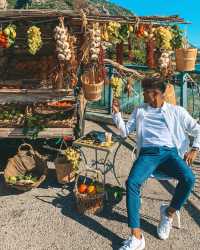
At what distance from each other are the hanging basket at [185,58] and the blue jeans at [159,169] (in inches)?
73.3

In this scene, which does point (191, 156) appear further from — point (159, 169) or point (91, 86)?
point (91, 86)

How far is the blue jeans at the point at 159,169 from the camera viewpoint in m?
4.56

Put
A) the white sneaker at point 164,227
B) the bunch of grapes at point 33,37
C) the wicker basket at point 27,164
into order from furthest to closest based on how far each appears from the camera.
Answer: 1. the wicker basket at point 27,164
2. the bunch of grapes at point 33,37
3. the white sneaker at point 164,227

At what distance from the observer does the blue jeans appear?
456cm

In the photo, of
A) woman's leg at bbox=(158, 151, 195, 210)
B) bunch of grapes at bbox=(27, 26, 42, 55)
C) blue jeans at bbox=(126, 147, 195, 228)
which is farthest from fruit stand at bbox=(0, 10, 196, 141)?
woman's leg at bbox=(158, 151, 195, 210)

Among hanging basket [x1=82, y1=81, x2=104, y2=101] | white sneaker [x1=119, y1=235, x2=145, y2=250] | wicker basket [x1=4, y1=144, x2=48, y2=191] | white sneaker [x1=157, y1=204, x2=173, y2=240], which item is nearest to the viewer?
white sneaker [x1=119, y1=235, x2=145, y2=250]

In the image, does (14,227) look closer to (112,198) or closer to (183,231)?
(112,198)

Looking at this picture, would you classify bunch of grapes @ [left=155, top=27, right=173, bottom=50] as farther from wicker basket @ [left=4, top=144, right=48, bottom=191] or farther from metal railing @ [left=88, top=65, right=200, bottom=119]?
wicker basket @ [left=4, top=144, right=48, bottom=191]

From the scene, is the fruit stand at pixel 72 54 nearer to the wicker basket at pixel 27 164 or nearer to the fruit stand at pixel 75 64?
the fruit stand at pixel 75 64

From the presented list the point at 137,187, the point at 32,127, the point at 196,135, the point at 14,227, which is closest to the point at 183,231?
the point at 137,187

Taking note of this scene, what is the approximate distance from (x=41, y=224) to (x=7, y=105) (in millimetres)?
2962

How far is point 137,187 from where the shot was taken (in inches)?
183

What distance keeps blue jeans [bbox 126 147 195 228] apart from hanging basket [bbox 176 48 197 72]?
6.11ft

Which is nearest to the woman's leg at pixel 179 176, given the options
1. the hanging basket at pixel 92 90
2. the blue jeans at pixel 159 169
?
the blue jeans at pixel 159 169
